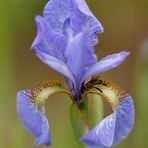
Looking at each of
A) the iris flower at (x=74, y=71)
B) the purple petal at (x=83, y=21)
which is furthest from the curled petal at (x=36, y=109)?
the purple petal at (x=83, y=21)

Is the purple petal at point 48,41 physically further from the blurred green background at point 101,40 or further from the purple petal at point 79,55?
the blurred green background at point 101,40

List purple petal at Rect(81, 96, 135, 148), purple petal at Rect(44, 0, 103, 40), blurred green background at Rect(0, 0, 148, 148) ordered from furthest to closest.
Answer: blurred green background at Rect(0, 0, 148, 148), purple petal at Rect(44, 0, 103, 40), purple petal at Rect(81, 96, 135, 148)

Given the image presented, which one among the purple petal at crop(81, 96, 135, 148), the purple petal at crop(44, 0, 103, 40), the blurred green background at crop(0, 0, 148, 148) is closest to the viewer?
the purple petal at crop(81, 96, 135, 148)

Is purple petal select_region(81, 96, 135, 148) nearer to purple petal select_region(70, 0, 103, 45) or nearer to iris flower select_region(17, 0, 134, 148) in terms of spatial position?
iris flower select_region(17, 0, 134, 148)

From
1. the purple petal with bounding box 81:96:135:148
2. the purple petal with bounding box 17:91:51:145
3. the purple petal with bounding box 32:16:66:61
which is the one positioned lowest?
the purple petal with bounding box 81:96:135:148

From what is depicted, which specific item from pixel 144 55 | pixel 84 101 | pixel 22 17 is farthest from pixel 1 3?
pixel 22 17

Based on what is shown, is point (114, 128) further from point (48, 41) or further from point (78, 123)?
point (48, 41)

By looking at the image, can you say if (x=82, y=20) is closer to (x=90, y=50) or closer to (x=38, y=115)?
(x=90, y=50)

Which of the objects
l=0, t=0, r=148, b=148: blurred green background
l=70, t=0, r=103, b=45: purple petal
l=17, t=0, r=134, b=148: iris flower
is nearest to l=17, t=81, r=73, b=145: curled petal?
l=17, t=0, r=134, b=148: iris flower
